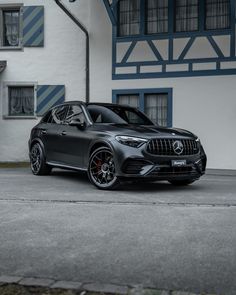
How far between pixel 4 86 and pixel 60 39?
257 centimetres

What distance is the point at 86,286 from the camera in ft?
13.6

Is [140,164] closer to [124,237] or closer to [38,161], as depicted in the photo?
[124,237]

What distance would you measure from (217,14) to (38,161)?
8.04 metres

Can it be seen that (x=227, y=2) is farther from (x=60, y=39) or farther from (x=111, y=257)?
(x=111, y=257)

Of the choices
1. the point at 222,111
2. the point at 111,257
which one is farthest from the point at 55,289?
the point at 222,111

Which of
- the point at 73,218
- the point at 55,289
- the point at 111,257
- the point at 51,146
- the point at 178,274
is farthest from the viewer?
the point at 51,146

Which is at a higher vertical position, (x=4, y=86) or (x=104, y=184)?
(x=4, y=86)

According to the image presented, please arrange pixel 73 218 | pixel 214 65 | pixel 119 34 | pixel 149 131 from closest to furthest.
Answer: pixel 73 218 < pixel 149 131 < pixel 214 65 < pixel 119 34

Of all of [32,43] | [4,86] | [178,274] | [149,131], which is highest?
[32,43]

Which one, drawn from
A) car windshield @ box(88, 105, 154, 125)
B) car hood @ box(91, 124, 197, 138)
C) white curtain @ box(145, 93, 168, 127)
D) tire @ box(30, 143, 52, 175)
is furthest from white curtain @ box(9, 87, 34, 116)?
car hood @ box(91, 124, 197, 138)

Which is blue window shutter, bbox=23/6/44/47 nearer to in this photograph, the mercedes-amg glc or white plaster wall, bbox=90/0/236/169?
white plaster wall, bbox=90/0/236/169

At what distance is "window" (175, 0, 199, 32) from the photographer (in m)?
17.1

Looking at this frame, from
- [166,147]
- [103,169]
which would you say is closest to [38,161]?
[103,169]

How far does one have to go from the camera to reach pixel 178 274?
451cm
